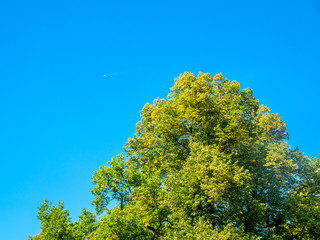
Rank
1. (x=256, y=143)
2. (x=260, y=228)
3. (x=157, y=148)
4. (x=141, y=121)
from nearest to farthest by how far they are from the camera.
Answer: (x=260, y=228), (x=256, y=143), (x=157, y=148), (x=141, y=121)

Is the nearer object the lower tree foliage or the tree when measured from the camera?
the lower tree foliage

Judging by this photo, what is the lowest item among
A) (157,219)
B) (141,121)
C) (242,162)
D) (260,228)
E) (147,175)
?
(260,228)

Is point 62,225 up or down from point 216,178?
up

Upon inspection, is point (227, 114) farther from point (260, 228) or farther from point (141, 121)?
point (141, 121)

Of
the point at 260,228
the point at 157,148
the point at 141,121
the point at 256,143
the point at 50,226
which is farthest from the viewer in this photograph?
the point at 50,226

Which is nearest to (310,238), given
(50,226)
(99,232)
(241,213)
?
(241,213)

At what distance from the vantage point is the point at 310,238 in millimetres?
26500

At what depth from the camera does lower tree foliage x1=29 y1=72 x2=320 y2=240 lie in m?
22.2

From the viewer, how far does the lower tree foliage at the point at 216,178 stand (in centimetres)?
2222

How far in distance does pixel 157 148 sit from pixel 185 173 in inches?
323

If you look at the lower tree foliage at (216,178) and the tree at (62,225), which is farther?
the tree at (62,225)

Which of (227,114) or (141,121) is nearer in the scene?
(227,114)

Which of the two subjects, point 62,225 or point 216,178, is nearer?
point 216,178

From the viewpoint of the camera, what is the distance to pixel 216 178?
21.2 metres
